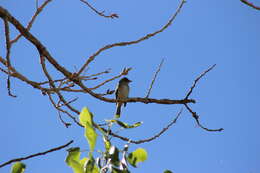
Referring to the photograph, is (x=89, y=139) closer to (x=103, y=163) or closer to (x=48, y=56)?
(x=103, y=163)

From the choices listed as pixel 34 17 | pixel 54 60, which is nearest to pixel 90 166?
pixel 54 60

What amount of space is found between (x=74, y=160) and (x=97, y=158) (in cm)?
8

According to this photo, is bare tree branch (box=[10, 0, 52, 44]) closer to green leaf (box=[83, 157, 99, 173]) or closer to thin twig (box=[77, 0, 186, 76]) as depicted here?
thin twig (box=[77, 0, 186, 76])

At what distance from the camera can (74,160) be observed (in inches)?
58.2

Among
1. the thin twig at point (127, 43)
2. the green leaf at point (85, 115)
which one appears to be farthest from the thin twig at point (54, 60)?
the green leaf at point (85, 115)

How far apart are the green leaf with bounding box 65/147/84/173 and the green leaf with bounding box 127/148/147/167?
19 centimetres

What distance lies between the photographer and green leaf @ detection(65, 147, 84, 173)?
4.76 ft

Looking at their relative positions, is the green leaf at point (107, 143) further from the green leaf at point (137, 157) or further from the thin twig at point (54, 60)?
the thin twig at point (54, 60)

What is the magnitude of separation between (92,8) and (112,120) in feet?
7.93

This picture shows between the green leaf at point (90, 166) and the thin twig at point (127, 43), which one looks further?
the thin twig at point (127, 43)

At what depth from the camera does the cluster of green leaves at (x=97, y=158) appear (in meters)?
1.45

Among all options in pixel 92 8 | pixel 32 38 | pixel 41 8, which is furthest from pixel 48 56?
pixel 92 8

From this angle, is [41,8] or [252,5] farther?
[41,8]

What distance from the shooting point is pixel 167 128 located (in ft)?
10.5
